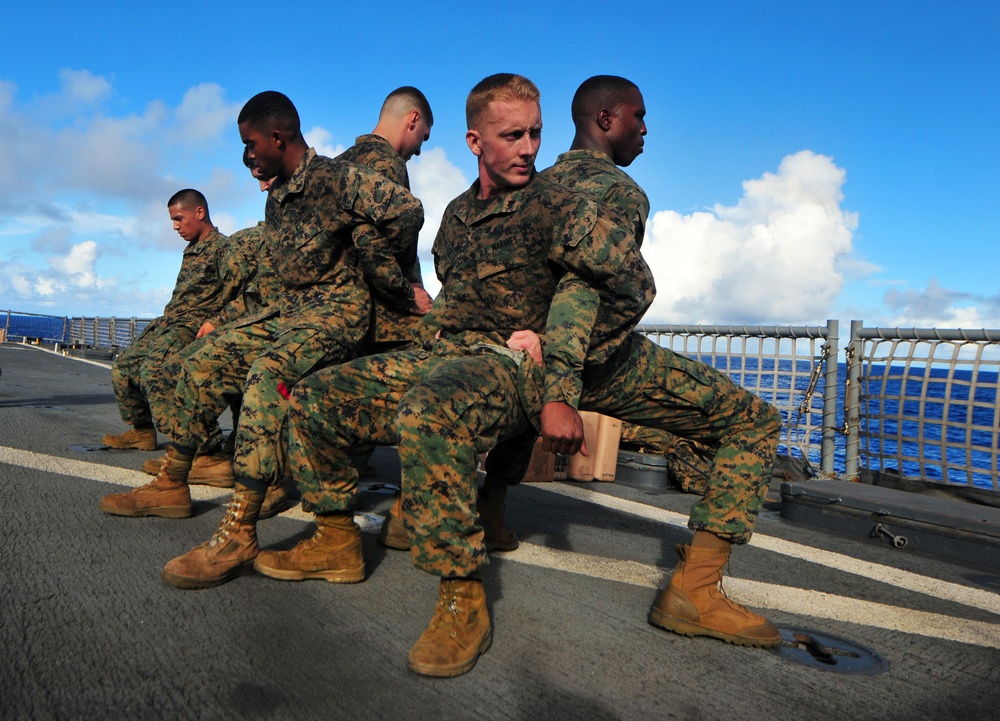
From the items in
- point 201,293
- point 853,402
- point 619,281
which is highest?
point 201,293

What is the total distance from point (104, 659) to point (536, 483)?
407cm

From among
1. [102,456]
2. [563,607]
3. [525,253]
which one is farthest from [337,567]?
[102,456]

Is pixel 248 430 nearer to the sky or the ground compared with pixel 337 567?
nearer to the sky

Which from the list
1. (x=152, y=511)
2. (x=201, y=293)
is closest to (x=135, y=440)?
(x=201, y=293)

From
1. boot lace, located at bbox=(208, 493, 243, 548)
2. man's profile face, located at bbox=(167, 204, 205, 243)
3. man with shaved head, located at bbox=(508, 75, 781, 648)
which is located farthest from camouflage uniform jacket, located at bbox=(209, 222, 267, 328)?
man with shaved head, located at bbox=(508, 75, 781, 648)

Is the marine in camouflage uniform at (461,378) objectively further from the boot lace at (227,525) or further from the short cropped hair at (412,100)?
the short cropped hair at (412,100)

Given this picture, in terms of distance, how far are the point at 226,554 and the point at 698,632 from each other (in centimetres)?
179

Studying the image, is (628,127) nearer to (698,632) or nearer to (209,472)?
(698,632)

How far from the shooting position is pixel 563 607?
Result: 2.79 metres

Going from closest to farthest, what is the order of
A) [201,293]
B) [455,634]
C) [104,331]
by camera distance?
[455,634] → [201,293] → [104,331]

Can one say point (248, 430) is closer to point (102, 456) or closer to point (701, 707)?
point (701, 707)

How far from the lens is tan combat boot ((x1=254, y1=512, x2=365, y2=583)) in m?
2.96

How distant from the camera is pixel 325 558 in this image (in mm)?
2977

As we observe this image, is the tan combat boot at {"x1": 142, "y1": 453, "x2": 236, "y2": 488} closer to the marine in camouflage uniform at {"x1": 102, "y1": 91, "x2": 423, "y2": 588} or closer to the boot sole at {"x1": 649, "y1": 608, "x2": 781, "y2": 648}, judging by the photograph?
the marine in camouflage uniform at {"x1": 102, "y1": 91, "x2": 423, "y2": 588}
